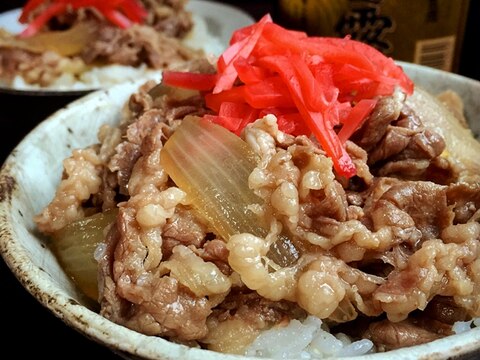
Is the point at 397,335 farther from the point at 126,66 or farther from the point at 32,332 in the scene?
the point at 126,66

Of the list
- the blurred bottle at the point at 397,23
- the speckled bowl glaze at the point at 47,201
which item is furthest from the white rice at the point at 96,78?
the speckled bowl glaze at the point at 47,201

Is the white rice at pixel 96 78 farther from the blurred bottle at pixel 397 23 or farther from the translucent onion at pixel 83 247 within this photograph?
the translucent onion at pixel 83 247

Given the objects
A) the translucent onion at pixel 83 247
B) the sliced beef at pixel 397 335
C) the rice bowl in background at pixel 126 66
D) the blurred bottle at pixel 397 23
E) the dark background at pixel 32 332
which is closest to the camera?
the sliced beef at pixel 397 335

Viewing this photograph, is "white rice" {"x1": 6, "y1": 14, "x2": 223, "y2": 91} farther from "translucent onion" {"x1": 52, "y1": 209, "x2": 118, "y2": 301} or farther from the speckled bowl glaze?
"translucent onion" {"x1": 52, "y1": 209, "x2": 118, "y2": 301}

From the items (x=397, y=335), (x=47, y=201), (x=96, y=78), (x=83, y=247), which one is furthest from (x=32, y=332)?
(x=96, y=78)

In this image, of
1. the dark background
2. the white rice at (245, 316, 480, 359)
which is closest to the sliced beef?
the white rice at (245, 316, 480, 359)

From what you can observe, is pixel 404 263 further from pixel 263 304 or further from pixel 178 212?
pixel 178 212
